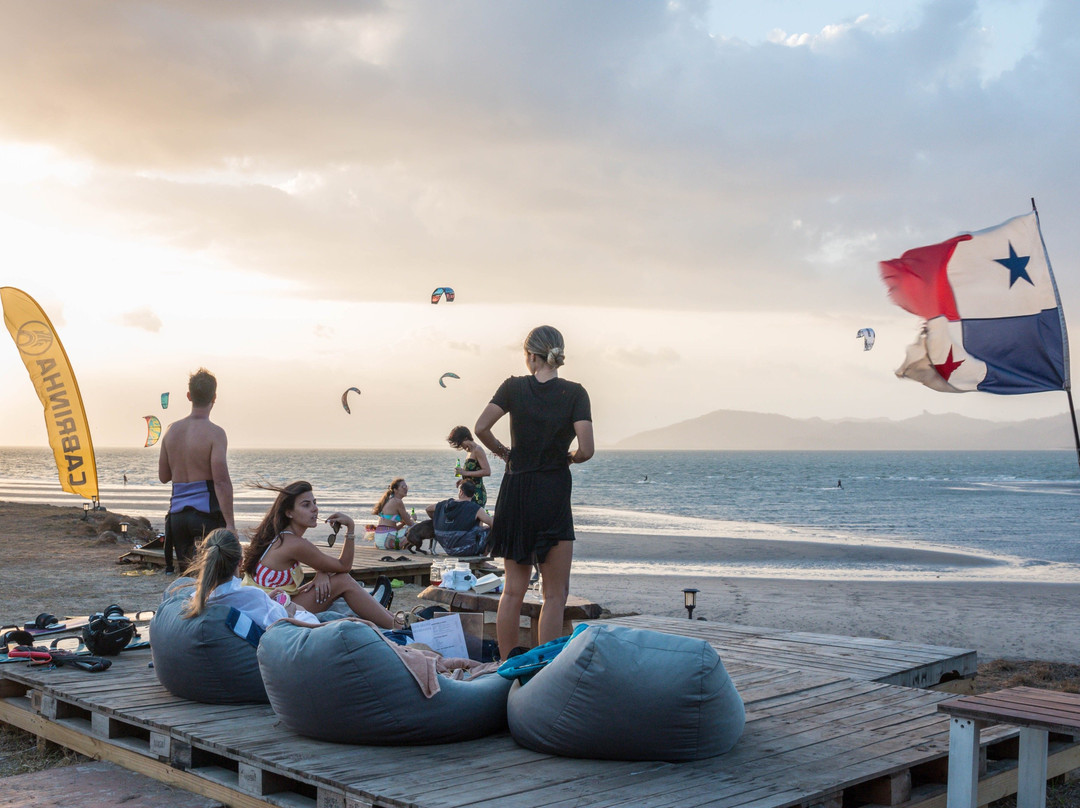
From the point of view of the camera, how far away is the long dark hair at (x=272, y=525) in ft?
17.3

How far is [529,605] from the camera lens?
6.09 meters

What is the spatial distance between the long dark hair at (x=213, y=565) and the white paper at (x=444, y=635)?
982mm

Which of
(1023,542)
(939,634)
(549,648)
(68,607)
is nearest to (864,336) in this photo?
(1023,542)

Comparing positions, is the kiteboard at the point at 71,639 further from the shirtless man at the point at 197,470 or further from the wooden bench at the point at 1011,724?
the wooden bench at the point at 1011,724

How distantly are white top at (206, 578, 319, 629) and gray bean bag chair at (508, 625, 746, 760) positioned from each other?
1.49 m

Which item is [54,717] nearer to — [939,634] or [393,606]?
[393,606]

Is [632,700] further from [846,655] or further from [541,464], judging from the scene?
[846,655]

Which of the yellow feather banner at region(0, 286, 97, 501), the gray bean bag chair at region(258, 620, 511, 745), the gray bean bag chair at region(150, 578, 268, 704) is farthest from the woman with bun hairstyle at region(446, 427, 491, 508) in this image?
the yellow feather banner at region(0, 286, 97, 501)

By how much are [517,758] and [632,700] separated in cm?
51

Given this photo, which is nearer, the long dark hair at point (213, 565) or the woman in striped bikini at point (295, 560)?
the long dark hair at point (213, 565)

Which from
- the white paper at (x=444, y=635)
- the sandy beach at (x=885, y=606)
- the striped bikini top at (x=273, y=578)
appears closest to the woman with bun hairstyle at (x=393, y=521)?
the sandy beach at (x=885, y=606)

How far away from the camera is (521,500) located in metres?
4.68

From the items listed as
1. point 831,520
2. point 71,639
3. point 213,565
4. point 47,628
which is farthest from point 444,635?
point 831,520

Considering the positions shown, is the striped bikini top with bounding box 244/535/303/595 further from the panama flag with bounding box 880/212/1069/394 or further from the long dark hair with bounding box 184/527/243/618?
the panama flag with bounding box 880/212/1069/394
